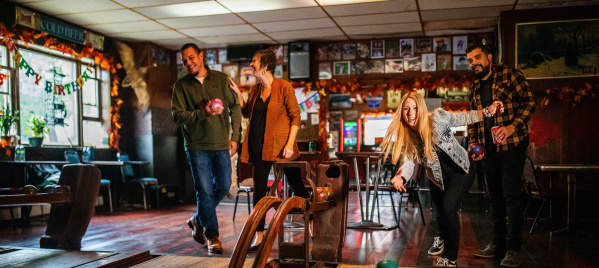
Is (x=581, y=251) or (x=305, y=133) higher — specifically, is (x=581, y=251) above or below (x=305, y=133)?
below

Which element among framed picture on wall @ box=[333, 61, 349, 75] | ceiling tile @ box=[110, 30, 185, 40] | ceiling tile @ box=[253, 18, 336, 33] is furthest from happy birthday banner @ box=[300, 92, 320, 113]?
ceiling tile @ box=[110, 30, 185, 40]

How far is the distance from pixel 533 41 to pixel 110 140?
21.4ft

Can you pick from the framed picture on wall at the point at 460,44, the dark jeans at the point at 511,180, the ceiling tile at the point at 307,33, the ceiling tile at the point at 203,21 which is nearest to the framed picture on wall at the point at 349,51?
the ceiling tile at the point at 307,33

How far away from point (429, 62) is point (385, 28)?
110cm

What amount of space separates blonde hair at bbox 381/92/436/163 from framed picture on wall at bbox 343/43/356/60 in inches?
232

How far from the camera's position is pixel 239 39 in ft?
29.4

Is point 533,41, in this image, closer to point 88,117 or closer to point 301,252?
point 301,252

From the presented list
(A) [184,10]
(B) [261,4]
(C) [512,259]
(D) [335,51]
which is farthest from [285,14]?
(C) [512,259]

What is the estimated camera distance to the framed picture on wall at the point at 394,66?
8.86 meters

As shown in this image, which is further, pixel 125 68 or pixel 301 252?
pixel 125 68

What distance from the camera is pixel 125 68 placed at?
8.90 m

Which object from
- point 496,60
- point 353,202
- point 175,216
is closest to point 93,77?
point 175,216

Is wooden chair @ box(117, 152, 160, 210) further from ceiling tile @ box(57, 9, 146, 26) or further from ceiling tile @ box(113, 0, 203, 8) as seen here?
ceiling tile @ box(113, 0, 203, 8)

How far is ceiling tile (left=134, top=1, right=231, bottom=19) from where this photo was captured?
681 cm
